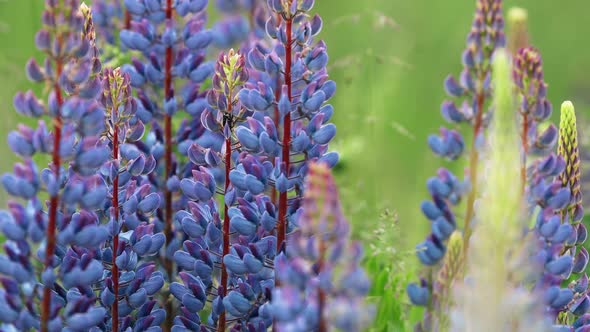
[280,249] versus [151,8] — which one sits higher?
[151,8]

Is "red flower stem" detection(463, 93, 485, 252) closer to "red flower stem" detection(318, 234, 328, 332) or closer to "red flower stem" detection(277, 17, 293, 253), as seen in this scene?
"red flower stem" detection(277, 17, 293, 253)

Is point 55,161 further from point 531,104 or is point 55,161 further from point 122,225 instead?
point 531,104

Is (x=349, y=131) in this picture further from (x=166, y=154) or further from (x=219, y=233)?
(x=219, y=233)

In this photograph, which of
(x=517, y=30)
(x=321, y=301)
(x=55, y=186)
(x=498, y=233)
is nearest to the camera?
(x=498, y=233)

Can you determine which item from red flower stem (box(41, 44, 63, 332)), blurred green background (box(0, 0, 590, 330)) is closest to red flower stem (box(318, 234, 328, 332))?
red flower stem (box(41, 44, 63, 332))

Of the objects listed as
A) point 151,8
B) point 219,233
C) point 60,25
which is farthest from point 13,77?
point 60,25

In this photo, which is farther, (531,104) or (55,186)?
(531,104)

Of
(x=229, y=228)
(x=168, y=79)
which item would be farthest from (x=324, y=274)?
(x=168, y=79)
